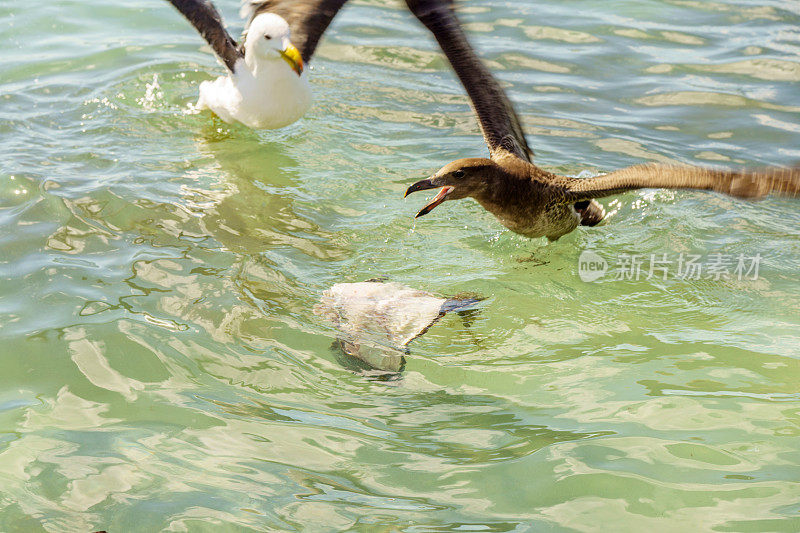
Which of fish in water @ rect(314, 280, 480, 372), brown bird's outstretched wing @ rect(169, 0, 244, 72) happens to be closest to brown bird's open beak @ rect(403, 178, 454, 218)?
fish in water @ rect(314, 280, 480, 372)

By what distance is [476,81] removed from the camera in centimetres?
637

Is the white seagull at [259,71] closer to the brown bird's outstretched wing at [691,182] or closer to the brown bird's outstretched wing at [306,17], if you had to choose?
the brown bird's outstretched wing at [306,17]

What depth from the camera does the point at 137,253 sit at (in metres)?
5.68

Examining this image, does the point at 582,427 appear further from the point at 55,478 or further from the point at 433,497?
the point at 55,478

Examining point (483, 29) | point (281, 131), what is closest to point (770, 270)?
point (281, 131)

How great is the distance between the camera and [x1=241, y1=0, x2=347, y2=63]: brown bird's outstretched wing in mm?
7891

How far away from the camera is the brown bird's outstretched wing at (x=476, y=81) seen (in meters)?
6.09

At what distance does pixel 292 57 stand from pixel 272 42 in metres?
0.25

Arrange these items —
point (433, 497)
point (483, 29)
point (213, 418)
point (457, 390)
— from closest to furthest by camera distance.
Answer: point (433, 497) → point (213, 418) → point (457, 390) → point (483, 29)

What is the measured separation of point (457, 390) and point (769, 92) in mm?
5965

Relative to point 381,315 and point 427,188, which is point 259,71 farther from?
point 381,315

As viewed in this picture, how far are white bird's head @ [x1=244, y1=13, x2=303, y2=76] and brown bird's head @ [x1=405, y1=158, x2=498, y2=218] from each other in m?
2.13

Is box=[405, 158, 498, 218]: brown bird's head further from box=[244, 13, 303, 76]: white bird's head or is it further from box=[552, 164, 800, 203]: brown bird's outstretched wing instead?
box=[244, 13, 303, 76]: white bird's head

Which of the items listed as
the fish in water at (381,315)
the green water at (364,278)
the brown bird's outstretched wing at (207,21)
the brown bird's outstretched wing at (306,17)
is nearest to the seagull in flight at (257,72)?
the brown bird's outstretched wing at (207,21)
